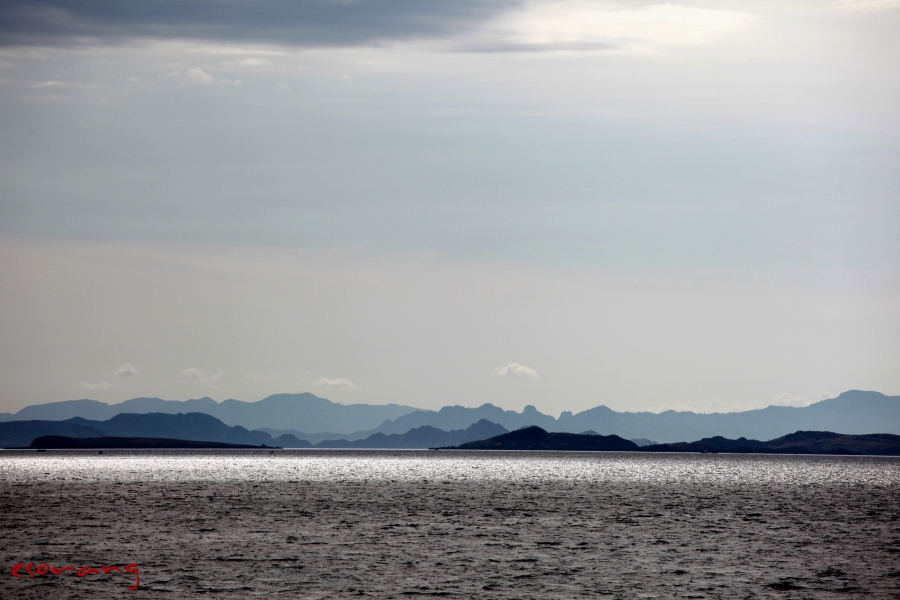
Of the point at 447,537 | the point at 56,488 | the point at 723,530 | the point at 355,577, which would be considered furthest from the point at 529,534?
the point at 56,488

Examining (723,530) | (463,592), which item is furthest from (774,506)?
(463,592)

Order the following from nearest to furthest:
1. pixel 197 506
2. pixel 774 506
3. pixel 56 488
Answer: pixel 197 506 < pixel 774 506 < pixel 56 488

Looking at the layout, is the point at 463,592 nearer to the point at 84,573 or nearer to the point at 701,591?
the point at 701,591

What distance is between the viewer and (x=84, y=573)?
208ft

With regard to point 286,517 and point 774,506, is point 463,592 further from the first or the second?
point 774,506

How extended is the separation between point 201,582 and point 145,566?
9.27m

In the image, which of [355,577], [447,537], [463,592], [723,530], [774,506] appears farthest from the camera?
[774,506]

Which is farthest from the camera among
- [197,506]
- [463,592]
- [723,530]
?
[197,506]

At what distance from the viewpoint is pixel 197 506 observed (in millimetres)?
129125

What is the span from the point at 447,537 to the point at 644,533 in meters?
21.5

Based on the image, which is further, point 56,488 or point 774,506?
point 56,488
